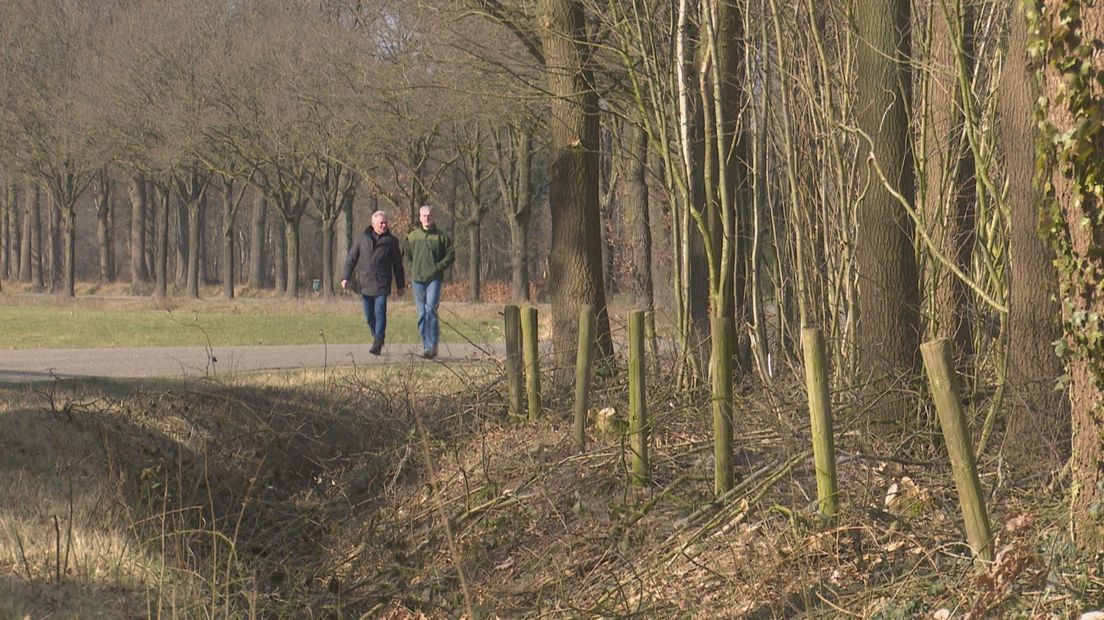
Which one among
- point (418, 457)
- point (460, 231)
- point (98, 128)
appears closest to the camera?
point (418, 457)

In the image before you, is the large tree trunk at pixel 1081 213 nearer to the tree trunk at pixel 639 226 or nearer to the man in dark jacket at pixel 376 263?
the man in dark jacket at pixel 376 263

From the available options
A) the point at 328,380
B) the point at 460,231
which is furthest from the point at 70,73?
the point at 328,380

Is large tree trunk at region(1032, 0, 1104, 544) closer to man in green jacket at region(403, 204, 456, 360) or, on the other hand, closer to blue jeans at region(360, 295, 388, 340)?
man in green jacket at region(403, 204, 456, 360)

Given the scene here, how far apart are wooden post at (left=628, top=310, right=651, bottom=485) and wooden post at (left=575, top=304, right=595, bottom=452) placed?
20.9 inches

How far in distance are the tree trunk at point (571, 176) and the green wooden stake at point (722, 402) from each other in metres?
3.69

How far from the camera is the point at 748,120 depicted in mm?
11938

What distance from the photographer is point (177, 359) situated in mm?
14945

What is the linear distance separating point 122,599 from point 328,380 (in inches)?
249

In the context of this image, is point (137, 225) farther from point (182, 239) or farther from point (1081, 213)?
point (1081, 213)

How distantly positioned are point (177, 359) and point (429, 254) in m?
3.15

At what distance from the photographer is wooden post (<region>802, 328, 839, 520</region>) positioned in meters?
6.39

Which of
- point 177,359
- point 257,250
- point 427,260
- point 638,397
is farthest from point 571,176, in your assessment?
point 257,250

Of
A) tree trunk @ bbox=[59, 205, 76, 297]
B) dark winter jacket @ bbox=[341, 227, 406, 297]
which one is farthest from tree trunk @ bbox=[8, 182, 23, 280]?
dark winter jacket @ bbox=[341, 227, 406, 297]

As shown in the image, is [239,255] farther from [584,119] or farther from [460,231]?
[584,119]
